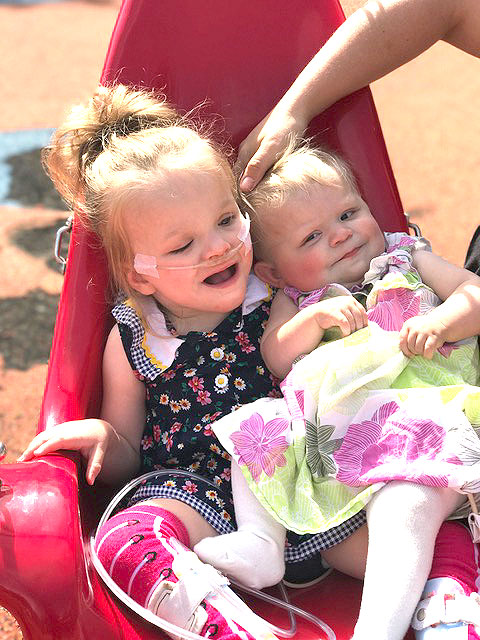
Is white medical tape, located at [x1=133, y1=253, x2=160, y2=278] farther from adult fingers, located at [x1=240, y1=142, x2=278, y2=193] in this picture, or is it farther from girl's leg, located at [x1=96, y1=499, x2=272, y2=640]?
girl's leg, located at [x1=96, y1=499, x2=272, y2=640]

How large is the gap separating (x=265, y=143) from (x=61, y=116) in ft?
12.3

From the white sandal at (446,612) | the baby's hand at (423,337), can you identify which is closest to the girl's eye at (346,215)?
the baby's hand at (423,337)

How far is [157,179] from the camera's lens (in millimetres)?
1643

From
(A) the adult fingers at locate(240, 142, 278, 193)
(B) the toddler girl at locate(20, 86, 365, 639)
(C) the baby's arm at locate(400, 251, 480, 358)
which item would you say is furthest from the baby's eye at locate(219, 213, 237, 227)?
(C) the baby's arm at locate(400, 251, 480, 358)

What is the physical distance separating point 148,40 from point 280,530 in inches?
40.7

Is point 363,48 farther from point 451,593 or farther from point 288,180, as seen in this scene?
point 451,593

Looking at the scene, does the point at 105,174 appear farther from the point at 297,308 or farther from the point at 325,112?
the point at 325,112

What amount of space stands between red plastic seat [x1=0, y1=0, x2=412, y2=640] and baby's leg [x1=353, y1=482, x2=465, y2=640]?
0.13 m

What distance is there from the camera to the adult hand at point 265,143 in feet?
5.95

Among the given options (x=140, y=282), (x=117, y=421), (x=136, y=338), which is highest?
(x=140, y=282)

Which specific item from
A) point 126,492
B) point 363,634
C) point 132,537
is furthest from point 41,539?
point 363,634

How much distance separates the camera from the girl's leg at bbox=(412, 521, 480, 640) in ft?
4.34

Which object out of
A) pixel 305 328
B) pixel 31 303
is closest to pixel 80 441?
pixel 305 328

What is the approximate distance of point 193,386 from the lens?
171 cm
